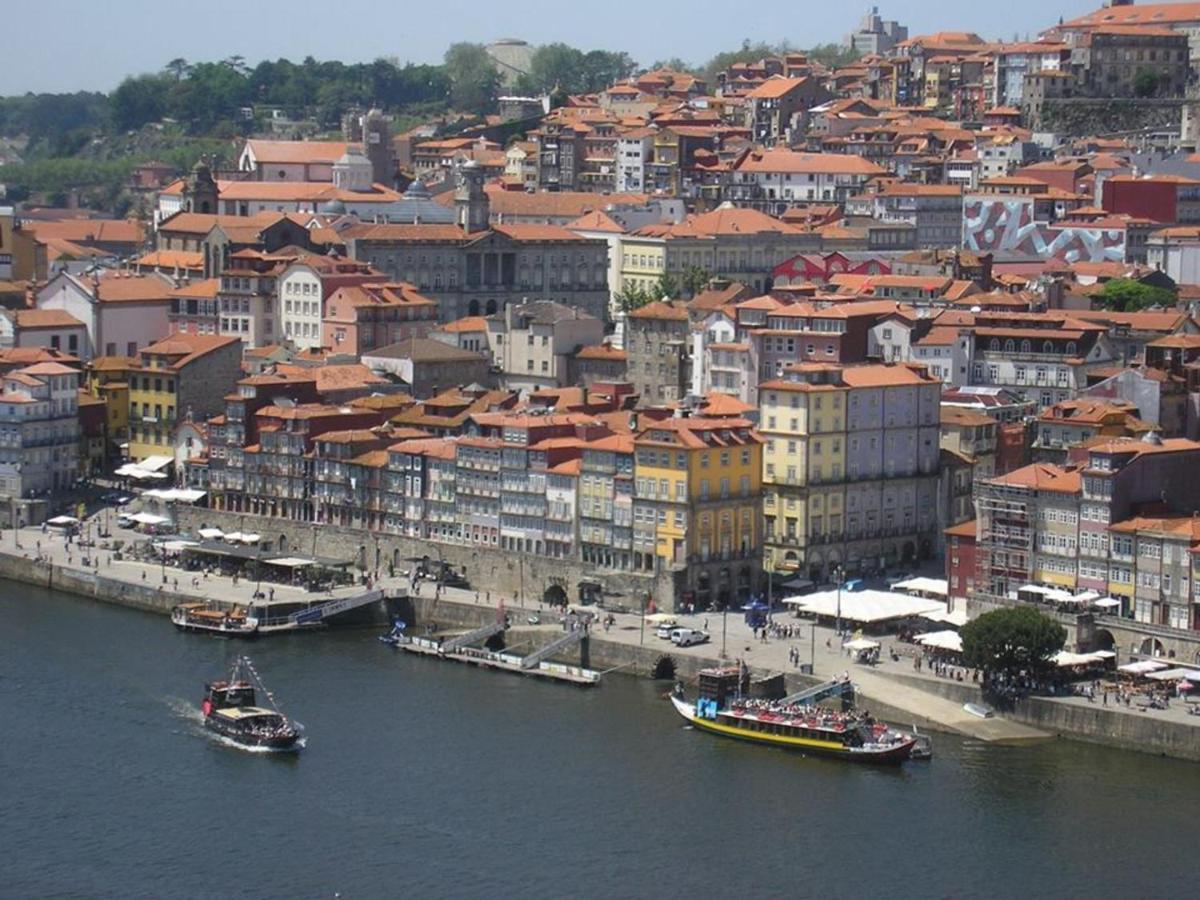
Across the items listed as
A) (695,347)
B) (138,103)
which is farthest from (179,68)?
(695,347)

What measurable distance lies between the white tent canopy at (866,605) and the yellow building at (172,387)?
71.1 feet

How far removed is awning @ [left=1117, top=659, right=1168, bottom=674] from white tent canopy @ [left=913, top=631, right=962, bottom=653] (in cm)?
308

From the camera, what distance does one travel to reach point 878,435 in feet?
214

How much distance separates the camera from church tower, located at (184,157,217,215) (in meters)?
100

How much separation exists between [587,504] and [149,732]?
1318 cm

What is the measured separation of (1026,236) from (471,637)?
39.9 meters

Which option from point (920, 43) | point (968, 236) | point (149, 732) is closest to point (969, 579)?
point (149, 732)

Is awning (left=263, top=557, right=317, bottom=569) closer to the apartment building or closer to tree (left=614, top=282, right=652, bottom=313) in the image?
the apartment building

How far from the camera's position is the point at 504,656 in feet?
194

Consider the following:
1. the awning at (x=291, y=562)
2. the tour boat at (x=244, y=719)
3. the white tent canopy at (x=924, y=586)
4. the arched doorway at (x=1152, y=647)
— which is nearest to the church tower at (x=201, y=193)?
the awning at (x=291, y=562)

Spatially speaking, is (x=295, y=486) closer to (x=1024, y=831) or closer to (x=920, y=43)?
(x=1024, y=831)

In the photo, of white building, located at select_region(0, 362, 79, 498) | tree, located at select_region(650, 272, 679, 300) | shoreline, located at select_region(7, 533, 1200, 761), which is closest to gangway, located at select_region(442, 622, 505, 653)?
shoreline, located at select_region(7, 533, 1200, 761)

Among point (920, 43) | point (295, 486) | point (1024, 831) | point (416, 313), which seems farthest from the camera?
point (920, 43)

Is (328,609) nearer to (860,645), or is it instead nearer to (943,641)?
(860,645)
